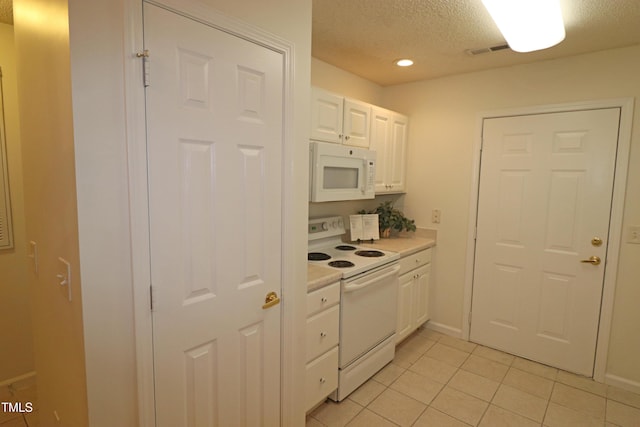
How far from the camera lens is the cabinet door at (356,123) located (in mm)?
2576

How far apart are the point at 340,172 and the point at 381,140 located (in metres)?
0.74

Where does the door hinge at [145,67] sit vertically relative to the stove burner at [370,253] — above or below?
above

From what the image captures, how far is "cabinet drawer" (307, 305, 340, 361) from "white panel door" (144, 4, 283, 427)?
1.09ft

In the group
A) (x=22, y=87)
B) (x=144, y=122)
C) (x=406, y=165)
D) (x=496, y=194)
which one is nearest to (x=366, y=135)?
(x=406, y=165)

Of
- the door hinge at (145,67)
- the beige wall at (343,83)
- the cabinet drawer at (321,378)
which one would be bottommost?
the cabinet drawer at (321,378)

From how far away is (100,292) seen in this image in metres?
1.10

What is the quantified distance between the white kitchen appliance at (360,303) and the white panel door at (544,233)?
3.37 feet

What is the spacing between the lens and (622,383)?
2488 millimetres

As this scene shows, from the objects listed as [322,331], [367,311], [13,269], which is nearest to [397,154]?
[367,311]

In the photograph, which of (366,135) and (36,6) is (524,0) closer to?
(366,135)

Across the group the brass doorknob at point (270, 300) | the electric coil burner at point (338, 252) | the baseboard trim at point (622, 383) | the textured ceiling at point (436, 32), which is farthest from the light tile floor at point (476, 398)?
the textured ceiling at point (436, 32)

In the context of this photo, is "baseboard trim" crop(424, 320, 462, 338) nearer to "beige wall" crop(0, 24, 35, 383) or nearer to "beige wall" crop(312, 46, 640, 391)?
"beige wall" crop(312, 46, 640, 391)

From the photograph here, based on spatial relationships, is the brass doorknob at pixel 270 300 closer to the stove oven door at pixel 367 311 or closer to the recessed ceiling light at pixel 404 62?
the stove oven door at pixel 367 311

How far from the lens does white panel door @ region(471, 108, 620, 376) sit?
2547mm
